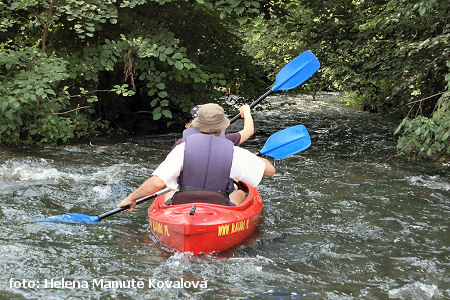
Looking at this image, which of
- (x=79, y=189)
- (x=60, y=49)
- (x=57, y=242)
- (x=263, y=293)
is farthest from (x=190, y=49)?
(x=263, y=293)

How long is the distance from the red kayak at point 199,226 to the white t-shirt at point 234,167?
0.72 ft

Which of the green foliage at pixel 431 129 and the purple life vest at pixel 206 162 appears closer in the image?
the purple life vest at pixel 206 162

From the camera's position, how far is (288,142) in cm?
512

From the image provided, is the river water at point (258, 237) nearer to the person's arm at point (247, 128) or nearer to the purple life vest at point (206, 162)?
the purple life vest at point (206, 162)

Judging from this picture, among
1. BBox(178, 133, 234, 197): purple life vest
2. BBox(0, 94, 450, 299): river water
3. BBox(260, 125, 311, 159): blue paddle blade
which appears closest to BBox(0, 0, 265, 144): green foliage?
BBox(0, 94, 450, 299): river water

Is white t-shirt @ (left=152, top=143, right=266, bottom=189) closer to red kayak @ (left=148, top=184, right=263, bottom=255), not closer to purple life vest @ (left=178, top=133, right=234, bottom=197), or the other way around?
purple life vest @ (left=178, top=133, right=234, bottom=197)

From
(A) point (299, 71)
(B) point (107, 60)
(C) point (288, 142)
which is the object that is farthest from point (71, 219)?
(B) point (107, 60)

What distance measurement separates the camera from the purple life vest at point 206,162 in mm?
3932

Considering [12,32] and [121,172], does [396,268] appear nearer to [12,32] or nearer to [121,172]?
[121,172]

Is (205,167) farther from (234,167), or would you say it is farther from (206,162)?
(234,167)

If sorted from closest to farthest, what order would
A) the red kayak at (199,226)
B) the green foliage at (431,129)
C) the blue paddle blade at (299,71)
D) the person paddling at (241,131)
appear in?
the red kayak at (199,226), the person paddling at (241,131), the green foliage at (431,129), the blue paddle blade at (299,71)

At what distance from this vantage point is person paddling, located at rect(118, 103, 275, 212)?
3.95 meters

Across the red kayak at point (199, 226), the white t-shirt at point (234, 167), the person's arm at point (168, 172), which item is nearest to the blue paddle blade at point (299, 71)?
the white t-shirt at point (234, 167)

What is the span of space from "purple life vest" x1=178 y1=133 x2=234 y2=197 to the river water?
1.76ft
